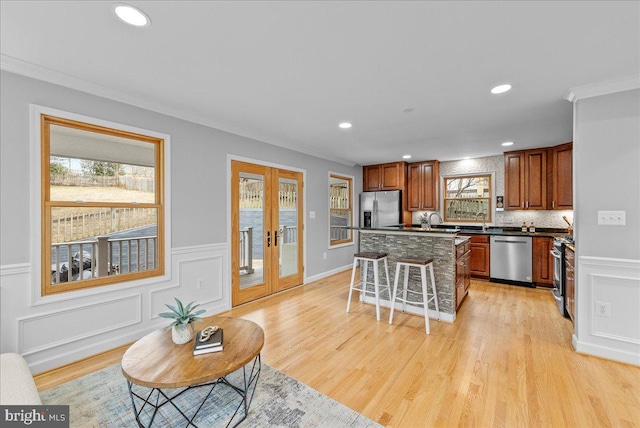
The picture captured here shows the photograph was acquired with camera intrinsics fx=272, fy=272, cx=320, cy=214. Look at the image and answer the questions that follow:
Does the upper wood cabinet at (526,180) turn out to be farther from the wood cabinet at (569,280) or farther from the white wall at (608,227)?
the white wall at (608,227)

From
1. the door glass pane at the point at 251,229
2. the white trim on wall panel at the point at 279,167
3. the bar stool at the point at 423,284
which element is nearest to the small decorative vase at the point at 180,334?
the white trim on wall panel at the point at 279,167

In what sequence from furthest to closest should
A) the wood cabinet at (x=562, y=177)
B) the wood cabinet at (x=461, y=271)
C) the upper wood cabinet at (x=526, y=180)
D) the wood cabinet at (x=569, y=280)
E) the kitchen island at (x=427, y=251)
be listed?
the upper wood cabinet at (x=526, y=180)
the wood cabinet at (x=562, y=177)
the wood cabinet at (x=461, y=271)
the kitchen island at (x=427, y=251)
the wood cabinet at (x=569, y=280)

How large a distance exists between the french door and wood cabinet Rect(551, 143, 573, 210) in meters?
4.31

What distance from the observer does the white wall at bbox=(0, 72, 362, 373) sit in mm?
2119

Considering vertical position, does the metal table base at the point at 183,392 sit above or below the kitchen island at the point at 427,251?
below

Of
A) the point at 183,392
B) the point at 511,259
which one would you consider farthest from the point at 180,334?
the point at 511,259

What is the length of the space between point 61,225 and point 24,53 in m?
1.36

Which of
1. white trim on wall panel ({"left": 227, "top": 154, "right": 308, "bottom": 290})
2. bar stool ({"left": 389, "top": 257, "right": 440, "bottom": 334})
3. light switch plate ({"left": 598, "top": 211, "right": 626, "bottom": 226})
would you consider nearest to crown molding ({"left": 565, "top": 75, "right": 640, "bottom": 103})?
light switch plate ({"left": 598, "top": 211, "right": 626, "bottom": 226})

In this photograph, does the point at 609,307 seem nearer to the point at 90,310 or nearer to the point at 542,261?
the point at 542,261

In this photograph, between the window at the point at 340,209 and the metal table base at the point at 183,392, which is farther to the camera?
the window at the point at 340,209

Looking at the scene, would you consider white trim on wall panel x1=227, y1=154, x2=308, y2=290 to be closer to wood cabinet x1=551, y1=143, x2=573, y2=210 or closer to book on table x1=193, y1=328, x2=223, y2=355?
book on table x1=193, y1=328, x2=223, y2=355

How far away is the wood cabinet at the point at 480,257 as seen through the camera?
16.4 ft

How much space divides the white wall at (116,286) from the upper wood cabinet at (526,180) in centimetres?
430

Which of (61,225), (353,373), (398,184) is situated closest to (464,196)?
(398,184)
